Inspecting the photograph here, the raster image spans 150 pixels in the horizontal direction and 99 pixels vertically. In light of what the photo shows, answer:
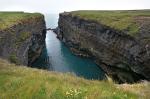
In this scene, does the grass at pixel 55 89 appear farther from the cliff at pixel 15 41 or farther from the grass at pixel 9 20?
the grass at pixel 9 20

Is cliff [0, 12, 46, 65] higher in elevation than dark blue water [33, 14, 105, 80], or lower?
higher

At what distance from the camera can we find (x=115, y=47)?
88.2 metres

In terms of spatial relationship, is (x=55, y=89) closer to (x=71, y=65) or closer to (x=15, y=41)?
(x=15, y=41)

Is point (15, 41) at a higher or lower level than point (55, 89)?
lower

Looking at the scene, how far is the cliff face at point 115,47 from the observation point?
232 ft

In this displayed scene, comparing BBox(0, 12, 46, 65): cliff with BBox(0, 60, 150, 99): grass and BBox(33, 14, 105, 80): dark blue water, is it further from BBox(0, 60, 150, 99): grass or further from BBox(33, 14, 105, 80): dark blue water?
BBox(0, 60, 150, 99): grass

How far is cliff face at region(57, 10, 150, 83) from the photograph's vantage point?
232ft

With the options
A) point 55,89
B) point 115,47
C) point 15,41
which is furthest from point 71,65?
point 55,89

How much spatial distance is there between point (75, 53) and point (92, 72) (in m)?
39.3

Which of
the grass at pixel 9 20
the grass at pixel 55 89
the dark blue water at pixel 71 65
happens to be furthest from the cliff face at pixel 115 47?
the grass at pixel 55 89

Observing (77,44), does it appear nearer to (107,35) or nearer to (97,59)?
(97,59)

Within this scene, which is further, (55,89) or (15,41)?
(15,41)

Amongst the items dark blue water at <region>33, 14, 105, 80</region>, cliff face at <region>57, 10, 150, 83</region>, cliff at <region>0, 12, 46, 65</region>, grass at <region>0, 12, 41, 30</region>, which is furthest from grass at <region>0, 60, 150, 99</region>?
dark blue water at <region>33, 14, 105, 80</region>

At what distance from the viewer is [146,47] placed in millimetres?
67125
